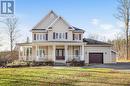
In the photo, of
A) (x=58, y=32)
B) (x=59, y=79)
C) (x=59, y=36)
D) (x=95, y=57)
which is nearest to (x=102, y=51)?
(x=95, y=57)

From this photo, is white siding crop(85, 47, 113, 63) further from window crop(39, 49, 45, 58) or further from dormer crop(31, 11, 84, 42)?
window crop(39, 49, 45, 58)

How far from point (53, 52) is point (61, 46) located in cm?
218

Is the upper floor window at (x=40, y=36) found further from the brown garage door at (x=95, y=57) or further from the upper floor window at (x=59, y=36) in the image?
the brown garage door at (x=95, y=57)

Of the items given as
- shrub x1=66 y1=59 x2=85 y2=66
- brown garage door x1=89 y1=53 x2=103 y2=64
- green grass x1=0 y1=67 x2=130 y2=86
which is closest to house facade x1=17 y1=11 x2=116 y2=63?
brown garage door x1=89 y1=53 x2=103 y2=64

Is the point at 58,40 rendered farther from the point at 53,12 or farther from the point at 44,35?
the point at 53,12

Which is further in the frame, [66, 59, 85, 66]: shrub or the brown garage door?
the brown garage door

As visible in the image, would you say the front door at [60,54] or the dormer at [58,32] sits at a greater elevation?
the dormer at [58,32]

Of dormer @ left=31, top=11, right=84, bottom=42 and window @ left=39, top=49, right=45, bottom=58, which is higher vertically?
dormer @ left=31, top=11, right=84, bottom=42

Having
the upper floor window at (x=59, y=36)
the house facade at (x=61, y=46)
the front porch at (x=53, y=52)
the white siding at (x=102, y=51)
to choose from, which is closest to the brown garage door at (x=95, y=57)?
A: the house facade at (x=61, y=46)

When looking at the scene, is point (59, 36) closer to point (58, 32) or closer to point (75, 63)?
point (58, 32)

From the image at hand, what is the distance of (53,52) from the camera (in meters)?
44.5

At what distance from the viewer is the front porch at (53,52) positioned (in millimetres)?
44656

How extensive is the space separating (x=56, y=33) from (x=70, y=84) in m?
29.5

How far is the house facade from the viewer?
44781 millimetres
